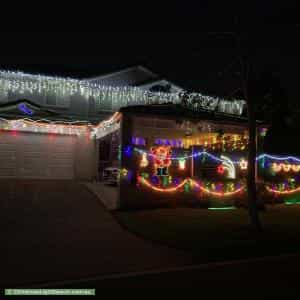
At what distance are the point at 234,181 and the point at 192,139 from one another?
5101 millimetres

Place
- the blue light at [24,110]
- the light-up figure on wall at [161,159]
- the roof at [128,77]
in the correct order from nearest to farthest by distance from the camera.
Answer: the light-up figure on wall at [161,159]
the blue light at [24,110]
the roof at [128,77]

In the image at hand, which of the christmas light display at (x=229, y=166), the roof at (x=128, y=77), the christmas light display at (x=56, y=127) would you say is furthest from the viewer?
the roof at (x=128, y=77)

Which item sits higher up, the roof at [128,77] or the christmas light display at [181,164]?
the roof at [128,77]

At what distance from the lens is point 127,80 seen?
74.3 ft

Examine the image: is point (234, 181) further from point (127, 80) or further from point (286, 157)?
point (127, 80)

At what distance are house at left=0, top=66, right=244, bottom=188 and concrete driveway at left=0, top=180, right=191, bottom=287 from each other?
14.0ft

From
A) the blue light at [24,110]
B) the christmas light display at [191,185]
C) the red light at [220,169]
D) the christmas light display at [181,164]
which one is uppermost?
the blue light at [24,110]

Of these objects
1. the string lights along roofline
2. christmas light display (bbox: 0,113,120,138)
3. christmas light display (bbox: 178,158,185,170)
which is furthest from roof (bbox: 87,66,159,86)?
christmas light display (bbox: 178,158,185,170)

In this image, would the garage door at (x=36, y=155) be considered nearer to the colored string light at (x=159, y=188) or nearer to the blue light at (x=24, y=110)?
the blue light at (x=24, y=110)

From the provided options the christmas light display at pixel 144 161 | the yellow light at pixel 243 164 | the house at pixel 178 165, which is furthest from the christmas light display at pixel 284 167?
the christmas light display at pixel 144 161

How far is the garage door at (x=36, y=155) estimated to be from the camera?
1642 centimetres

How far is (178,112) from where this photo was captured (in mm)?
12273

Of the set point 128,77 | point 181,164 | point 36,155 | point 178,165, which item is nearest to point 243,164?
point 181,164

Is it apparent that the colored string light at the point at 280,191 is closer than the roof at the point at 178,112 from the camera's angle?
No
